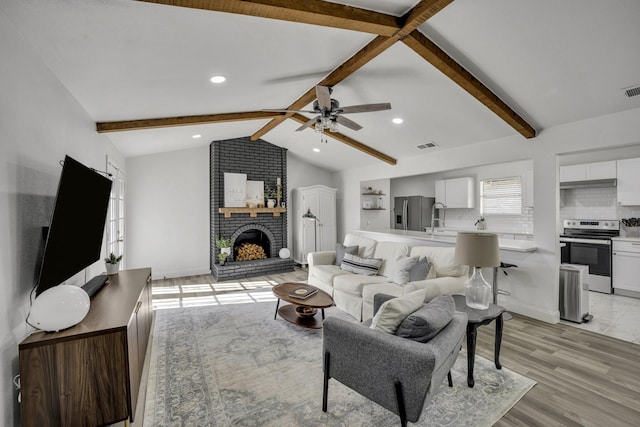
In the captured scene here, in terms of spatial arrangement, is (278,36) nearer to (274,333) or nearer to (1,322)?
(1,322)

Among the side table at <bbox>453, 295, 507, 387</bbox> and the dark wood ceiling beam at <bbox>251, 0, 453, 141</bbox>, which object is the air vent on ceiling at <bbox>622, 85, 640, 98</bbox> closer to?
the dark wood ceiling beam at <bbox>251, 0, 453, 141</bbox>

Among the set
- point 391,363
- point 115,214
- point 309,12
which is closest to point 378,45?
point 309,12

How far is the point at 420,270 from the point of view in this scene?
11.7 ft

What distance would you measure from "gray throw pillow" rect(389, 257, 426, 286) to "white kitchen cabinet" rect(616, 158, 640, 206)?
389 cm

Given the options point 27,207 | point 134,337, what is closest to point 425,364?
point 134,337

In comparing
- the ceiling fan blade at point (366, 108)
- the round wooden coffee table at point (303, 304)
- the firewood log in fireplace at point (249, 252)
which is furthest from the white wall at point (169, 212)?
the ceiling fan blade at point (366, 108)

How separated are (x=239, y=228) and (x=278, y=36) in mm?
4763

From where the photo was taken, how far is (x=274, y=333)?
11.3 feet

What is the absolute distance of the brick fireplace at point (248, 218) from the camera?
20.7 feet

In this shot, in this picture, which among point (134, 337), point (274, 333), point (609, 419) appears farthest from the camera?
point (274, 333)

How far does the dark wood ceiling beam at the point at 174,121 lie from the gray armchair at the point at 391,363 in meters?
3.38

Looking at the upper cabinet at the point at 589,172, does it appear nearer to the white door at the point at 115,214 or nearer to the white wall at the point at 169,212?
the white wall at the point at 169,212

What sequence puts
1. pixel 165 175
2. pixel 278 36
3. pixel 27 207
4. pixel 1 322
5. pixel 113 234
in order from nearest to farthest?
1. pixel 1 322
2. pixel 27 207
3. pixel 278 36
4. pixel 113 234
5. pixel 165 175

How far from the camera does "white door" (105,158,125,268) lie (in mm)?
4156
